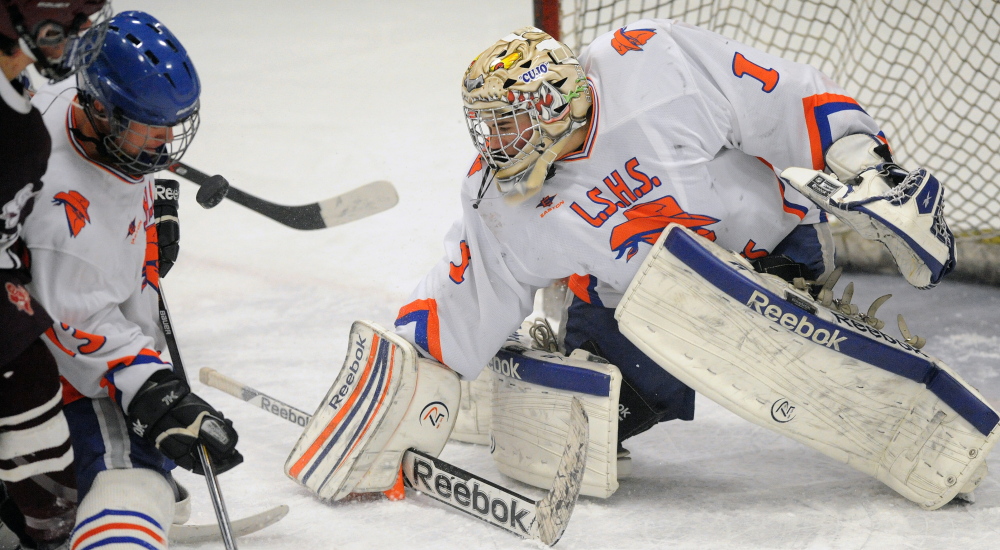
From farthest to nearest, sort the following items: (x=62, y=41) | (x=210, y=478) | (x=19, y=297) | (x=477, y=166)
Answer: (x=477, y=166) < (x=210, y=478) < (x=19, y=297) < (x=62, y=41)

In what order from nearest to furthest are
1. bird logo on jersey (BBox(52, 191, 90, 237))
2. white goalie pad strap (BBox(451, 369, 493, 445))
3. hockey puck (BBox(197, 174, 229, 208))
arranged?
bird logo on jersey (BBox(52, 191, 90, 237)) < hockey puck (BBox(197, 174, 229, 208)) < white goalie pad strap (BBox(451, 369, 493, 445))

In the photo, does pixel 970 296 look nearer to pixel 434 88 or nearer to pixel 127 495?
pixel 127 495

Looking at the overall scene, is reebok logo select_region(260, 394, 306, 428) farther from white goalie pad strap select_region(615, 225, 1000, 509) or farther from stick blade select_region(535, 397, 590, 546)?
white goalie pad strap select_region(615, 225, 1000, 509)

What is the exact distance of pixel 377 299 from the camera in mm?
3400

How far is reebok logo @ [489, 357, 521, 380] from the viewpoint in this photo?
6.98 feet

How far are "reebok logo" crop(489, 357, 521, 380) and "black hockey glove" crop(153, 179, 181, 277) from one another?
704mm

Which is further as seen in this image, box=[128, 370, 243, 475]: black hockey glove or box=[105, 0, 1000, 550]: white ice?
box=[105, 0, 1000, 550]: white ice

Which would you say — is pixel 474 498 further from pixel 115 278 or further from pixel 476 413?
pixel 115 278

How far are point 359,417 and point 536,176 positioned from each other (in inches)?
24.8

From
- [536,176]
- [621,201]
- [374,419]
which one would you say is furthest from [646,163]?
[374,419]

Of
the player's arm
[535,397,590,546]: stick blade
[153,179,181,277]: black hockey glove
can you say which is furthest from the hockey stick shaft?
the player's arm

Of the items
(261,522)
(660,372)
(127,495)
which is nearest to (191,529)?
(261,522)

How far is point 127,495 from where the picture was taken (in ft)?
4.96

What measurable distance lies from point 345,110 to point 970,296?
340cm
